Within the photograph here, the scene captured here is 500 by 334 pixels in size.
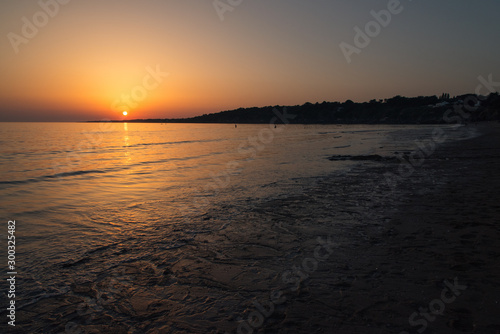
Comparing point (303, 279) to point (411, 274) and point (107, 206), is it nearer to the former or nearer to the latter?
point (411, 274)

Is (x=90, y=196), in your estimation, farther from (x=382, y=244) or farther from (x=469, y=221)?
(x=469, y=221)

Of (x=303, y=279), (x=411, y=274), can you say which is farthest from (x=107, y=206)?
(x=411, y=274)

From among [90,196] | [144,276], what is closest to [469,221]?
[144,276]

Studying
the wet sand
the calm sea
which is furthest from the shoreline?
the calm sea

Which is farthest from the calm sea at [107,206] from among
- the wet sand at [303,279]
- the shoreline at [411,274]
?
the shoreline at [411,274]

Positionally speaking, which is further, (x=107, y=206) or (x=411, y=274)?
(x=107, y=206)

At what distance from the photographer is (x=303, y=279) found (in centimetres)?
505

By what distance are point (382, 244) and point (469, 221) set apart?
303 centimetres

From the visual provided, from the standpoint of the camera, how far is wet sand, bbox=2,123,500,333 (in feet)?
12.8

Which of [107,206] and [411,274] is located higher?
[411,274]

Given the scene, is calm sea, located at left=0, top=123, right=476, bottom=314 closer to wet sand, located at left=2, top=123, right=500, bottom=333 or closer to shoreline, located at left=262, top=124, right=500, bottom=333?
wet sand, located at left=2, top=123, right=500, bottom=333

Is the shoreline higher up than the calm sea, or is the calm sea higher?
the shoreline

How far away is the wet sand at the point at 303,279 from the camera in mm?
3889

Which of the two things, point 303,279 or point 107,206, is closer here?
point 303,279
